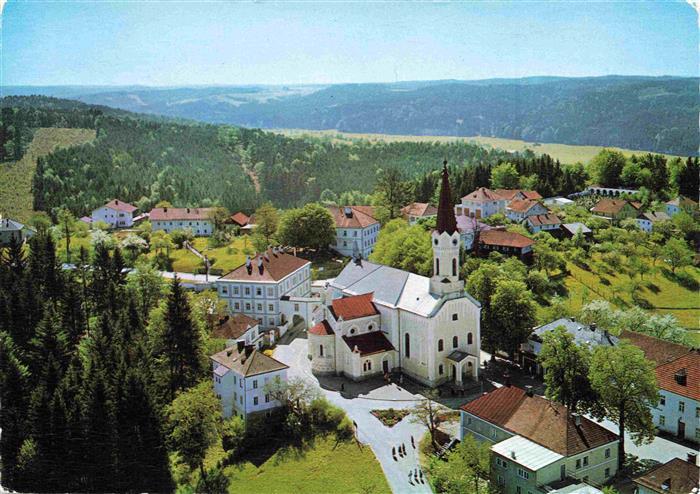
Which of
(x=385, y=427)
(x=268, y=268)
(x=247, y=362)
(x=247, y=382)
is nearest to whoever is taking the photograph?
(x=385, y=427)

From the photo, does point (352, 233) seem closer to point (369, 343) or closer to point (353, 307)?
point (353, 307)

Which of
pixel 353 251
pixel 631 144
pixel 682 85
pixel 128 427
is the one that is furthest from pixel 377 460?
pixel 682 85

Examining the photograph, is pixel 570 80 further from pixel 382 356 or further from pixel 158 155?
pixel 382 356

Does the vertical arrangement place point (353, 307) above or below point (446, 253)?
below

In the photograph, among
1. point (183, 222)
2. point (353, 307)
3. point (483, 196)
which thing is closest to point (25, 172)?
point (183, 222)

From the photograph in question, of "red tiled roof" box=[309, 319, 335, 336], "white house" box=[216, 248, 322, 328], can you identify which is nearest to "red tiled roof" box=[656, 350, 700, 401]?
"red tiled roof" box=[309, 319, 335, 336]

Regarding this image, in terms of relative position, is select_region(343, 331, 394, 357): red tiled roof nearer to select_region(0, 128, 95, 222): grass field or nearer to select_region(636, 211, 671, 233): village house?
select_region(636, 211, 671, 233): village house

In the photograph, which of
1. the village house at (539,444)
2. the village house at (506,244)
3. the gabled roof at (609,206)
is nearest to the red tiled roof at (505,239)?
the village house at (506,244)
